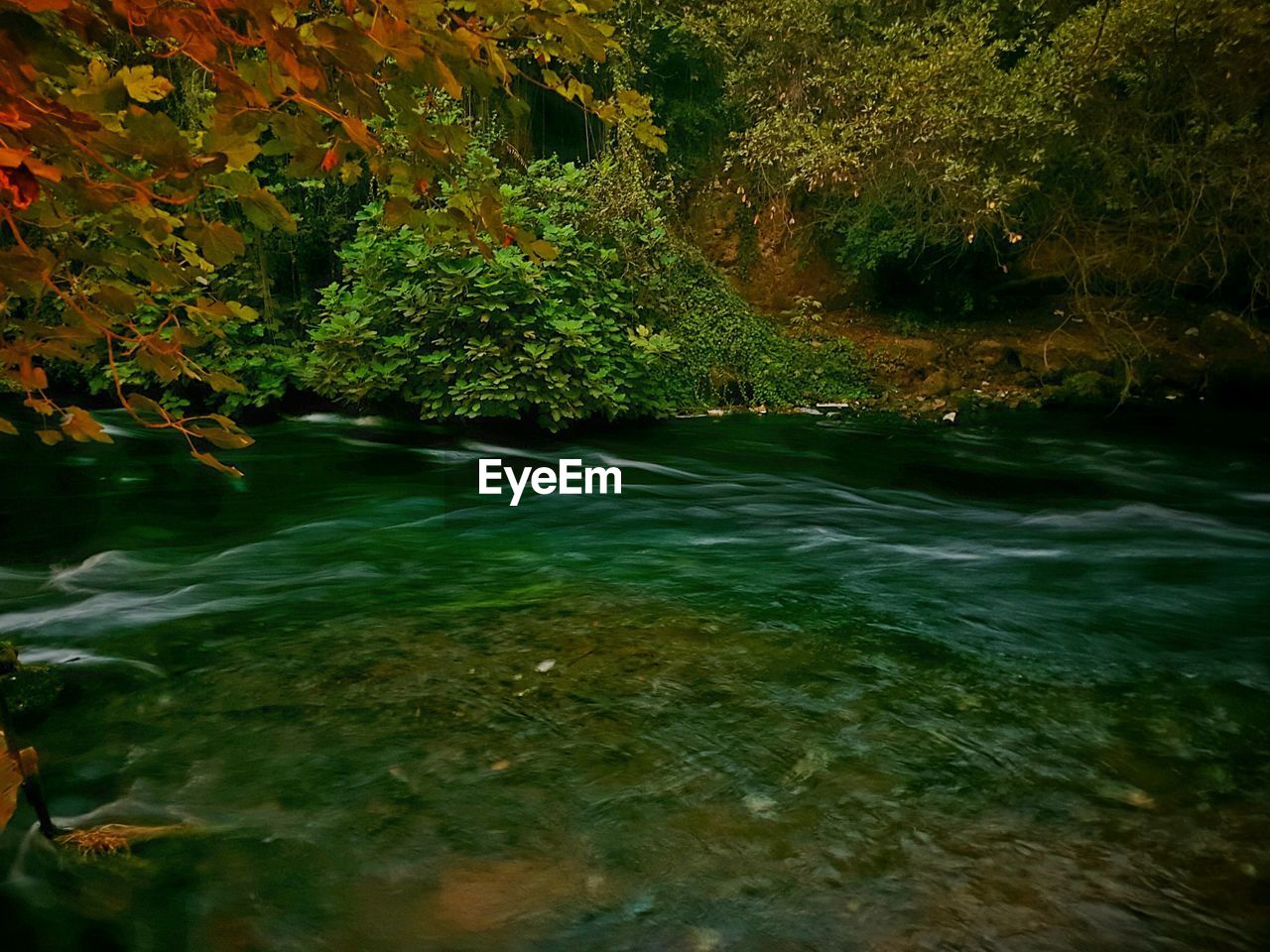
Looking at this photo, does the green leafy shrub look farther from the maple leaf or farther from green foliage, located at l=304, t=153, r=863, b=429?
the maple leaf

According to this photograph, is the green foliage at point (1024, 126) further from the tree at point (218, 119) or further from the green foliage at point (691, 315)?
the tree at point (218, 119)

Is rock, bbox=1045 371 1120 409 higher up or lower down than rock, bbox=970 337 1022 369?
lower down

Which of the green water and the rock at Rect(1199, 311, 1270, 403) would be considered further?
the rock at Rect(1199, 311, 1270, 403)

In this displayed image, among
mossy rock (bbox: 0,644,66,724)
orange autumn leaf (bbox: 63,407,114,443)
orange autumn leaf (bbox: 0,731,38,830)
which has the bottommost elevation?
mossy rock (bbox: 0,644,66,724)

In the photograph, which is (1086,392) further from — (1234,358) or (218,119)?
(218,119)

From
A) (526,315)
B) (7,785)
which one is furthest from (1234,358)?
(7,785)

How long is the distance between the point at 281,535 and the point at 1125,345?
10.4m

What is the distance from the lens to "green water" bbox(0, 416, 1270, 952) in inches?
95.6

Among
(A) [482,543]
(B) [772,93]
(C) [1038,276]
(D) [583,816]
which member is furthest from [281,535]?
(C) [1038,276]

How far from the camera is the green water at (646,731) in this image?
2.43 m

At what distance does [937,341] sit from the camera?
45.4 ft

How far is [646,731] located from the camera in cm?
331

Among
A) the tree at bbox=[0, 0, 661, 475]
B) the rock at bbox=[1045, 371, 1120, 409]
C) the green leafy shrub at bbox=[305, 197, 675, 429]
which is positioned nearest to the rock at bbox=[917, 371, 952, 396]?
the rock at bbox=[1045, 371, 1120, 409]

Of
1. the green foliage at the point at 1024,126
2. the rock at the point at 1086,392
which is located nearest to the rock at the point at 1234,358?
the green foliage at the point at 1024,126
